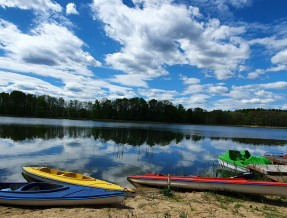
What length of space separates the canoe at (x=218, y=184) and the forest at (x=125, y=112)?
104532mm

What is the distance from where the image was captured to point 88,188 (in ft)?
24.2

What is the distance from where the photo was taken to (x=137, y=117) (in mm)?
115750

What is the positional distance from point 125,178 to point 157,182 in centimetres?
243

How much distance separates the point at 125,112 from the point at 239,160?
103 meters

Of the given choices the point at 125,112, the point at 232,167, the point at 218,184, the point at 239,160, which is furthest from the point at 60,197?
the point at 125,112

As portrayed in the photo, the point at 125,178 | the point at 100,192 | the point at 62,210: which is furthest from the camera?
the point at 125,178

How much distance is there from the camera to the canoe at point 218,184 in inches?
286

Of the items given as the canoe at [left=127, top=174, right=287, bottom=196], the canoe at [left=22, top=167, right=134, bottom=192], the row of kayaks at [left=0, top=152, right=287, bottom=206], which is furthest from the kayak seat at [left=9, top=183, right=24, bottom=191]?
the canoe at [left=127, top=174, right=287, bottom=196]

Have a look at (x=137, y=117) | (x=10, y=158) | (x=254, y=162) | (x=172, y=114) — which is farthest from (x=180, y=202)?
(x=172, y=114)

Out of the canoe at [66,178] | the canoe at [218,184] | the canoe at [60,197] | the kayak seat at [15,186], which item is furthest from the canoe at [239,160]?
the kayak seat at [15,186]

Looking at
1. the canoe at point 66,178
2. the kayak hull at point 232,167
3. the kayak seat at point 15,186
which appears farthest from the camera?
the kayak hull at point 232,167

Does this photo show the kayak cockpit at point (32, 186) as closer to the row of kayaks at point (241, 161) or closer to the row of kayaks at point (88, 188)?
the row of kayaks at point (88, 188)

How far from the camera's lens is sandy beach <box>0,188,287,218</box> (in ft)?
20.9

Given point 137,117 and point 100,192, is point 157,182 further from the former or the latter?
point 137,117
